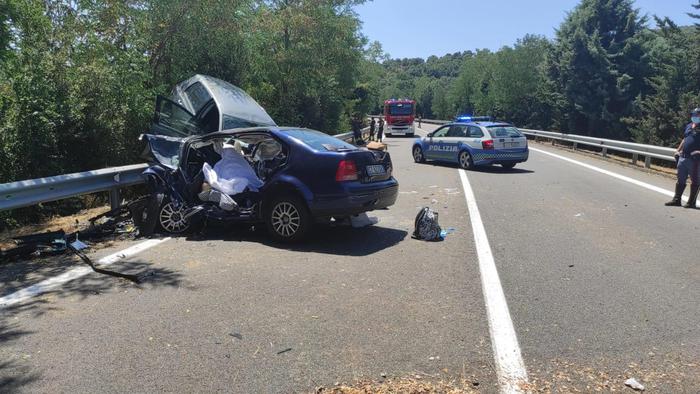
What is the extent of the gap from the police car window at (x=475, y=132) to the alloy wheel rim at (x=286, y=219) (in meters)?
11.0

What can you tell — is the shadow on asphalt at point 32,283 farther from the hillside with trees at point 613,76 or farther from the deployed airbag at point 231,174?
the hillside with trees at point 613,76

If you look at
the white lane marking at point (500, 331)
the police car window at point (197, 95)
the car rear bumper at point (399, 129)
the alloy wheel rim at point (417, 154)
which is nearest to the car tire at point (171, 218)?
the police car window at point (197, 95)

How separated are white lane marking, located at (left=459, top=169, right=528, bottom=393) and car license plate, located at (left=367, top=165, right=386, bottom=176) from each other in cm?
170

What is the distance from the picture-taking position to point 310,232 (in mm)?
7664

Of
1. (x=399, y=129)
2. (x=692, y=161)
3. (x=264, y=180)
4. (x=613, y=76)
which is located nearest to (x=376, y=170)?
(x=264, y=180)

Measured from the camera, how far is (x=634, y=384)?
11.8 feet

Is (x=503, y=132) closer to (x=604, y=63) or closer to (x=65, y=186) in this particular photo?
(x=65, y=186)

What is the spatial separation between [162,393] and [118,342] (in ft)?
3.15

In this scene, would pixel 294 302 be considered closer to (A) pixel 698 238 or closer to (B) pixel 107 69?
(A) pixel 698 238

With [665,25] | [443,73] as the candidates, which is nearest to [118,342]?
[665,25]

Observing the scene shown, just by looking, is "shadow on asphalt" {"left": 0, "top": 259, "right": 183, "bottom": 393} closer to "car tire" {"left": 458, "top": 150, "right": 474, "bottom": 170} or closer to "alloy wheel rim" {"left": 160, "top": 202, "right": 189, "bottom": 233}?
"alloy wheel rim" {"left": 160, "top": 202, "right": 189, "bottom": 233}

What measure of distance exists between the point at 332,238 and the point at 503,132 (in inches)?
421

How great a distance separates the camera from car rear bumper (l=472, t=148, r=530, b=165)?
16828 millimetres

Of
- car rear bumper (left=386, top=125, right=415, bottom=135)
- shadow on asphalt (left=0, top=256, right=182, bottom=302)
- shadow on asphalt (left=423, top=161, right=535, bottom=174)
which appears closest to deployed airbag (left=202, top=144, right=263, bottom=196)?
shadow on asphalt (left=0, top=256, right=182, bottom=302)
